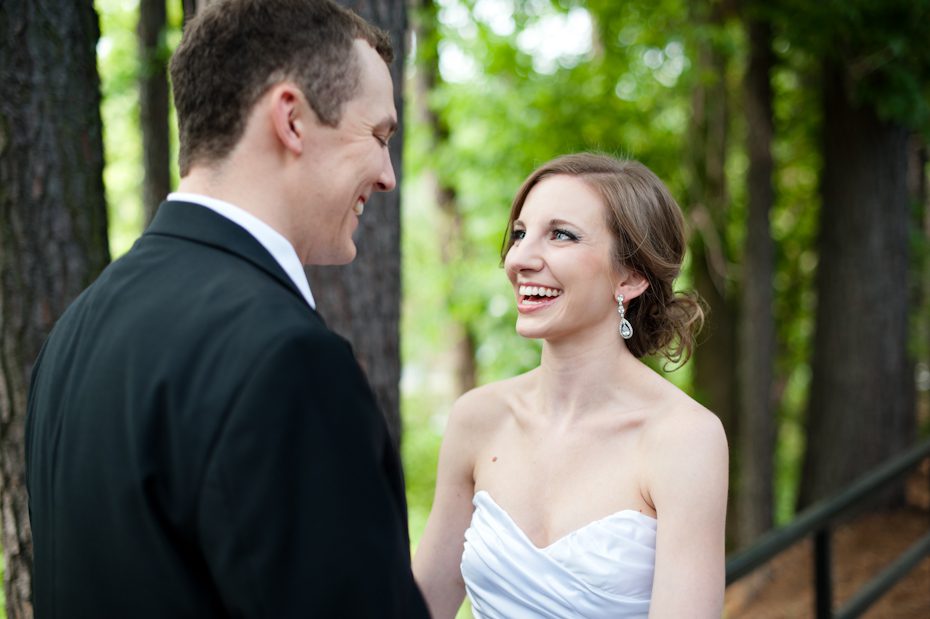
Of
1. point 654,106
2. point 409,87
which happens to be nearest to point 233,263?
point 654,106

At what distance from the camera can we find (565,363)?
256 centimetres

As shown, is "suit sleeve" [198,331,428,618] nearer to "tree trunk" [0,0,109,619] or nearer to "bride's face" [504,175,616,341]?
"bride's face" [504,175,616,341]

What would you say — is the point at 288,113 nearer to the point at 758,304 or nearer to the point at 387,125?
the point at 387,125

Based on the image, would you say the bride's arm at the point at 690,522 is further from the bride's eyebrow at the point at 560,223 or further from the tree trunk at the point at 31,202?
the tree trunk at the point at 31,202

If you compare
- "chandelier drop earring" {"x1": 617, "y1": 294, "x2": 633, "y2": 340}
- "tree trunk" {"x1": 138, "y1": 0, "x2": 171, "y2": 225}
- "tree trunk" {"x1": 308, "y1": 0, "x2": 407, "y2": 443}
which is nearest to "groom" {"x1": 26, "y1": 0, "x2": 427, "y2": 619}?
"chandelier drop earring" {"x1": 617, "y1": 294, "x2": 633, "y2": 340}

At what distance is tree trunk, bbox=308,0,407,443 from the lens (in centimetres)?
332

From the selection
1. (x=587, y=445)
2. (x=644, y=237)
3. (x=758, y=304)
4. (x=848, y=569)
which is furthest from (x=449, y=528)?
(x=758, y=304)

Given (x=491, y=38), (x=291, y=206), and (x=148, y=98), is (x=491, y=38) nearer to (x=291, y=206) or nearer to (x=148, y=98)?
(x=148, y=98)

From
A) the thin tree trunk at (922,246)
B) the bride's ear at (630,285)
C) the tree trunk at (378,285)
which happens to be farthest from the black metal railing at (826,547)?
the thin tree trunk at (922,246)

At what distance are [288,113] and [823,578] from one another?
3245 mm

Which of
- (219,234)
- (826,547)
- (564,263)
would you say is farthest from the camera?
(826,547)

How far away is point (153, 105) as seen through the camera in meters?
5.38

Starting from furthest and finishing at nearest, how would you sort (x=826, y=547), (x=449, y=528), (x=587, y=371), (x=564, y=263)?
1. (x=826, y=547)
2. (x=449, y=528)
3. (x=587, y=371)
4. (x=564, y=263)

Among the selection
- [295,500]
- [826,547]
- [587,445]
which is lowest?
[826,547]
